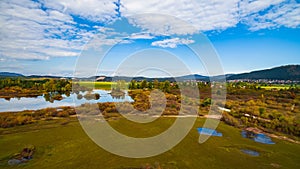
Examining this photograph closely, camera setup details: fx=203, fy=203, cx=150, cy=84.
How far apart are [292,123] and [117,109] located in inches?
596

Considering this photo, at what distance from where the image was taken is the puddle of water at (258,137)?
11656mm

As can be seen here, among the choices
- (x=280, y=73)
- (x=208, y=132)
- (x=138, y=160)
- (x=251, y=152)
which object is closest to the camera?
(x=138, y=160)

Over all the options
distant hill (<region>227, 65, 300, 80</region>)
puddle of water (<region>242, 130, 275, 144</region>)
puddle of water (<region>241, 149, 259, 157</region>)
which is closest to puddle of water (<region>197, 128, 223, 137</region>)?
puddle of water (<region>242, 130, 275, 144</region>)

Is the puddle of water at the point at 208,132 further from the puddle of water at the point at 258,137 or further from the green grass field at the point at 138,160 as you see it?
the puddle of water at the point at 258,137

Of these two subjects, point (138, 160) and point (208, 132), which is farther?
point (208, 132)

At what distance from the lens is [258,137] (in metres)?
12.5

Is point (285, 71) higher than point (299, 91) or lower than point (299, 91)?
higher

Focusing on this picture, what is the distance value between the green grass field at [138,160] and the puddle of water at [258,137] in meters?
0.46

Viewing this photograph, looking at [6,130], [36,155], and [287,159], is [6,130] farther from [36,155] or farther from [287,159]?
[287,159]

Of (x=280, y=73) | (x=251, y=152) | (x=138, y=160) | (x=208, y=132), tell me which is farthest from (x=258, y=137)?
(x=280, y=73)

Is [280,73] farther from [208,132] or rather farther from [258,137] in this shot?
[208,132]

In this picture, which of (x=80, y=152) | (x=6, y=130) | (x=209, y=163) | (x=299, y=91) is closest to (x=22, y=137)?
(x=6, y=130)

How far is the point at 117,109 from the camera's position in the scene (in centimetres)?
2083

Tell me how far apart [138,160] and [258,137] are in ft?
27.1
